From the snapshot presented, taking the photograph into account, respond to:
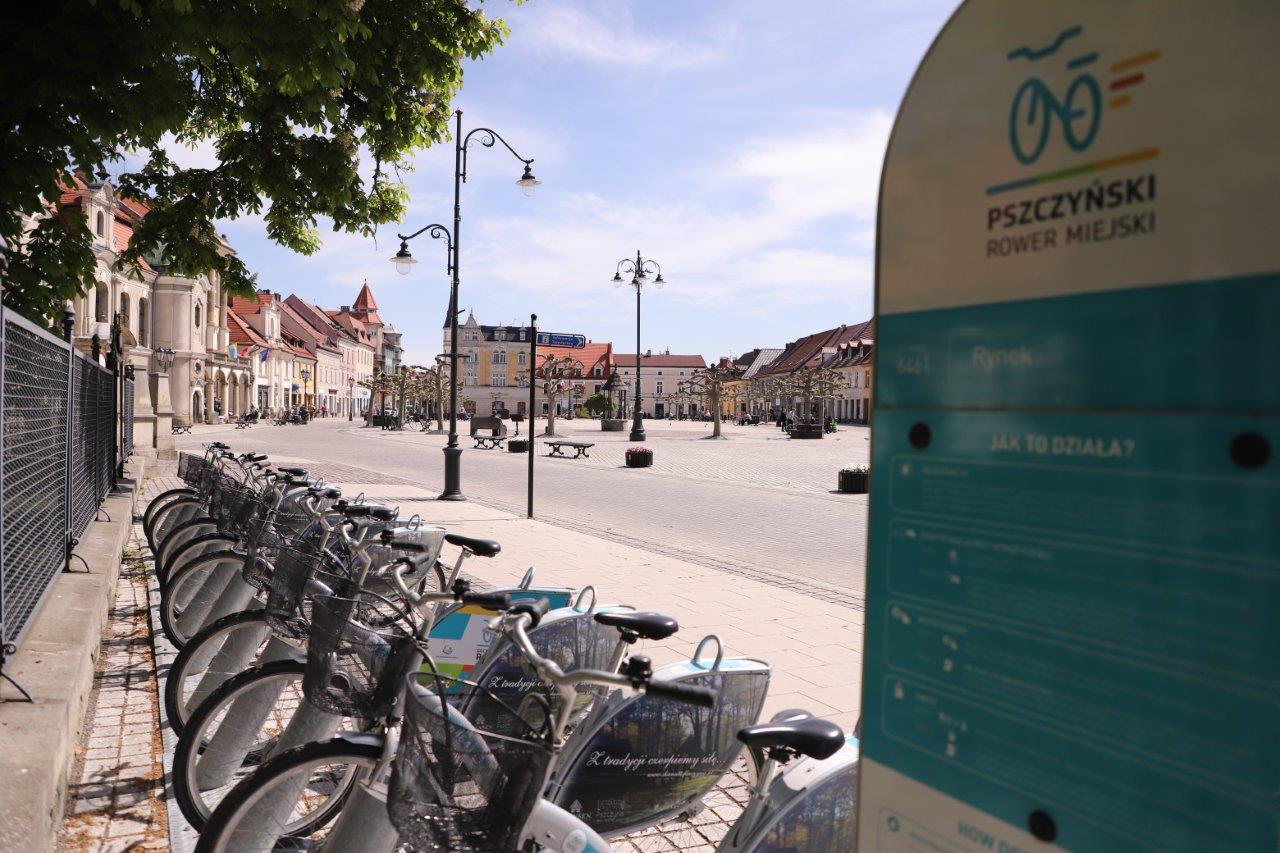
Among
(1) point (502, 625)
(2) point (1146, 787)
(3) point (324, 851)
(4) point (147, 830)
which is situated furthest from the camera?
(4) point (147, 830)

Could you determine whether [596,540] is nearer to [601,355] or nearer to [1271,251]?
[1271,251]

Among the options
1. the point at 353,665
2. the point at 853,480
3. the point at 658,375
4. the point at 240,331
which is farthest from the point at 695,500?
the point at 658,375

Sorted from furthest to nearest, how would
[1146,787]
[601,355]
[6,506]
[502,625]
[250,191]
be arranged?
[601,355]
[250,191]
[6,506]
[502,625]
[1146,787]

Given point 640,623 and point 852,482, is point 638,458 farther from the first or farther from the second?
point 640,623

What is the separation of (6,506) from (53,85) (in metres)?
3.53

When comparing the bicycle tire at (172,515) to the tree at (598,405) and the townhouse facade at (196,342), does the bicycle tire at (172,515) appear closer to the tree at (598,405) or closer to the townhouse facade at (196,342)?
the townhouse facade at (196,342)

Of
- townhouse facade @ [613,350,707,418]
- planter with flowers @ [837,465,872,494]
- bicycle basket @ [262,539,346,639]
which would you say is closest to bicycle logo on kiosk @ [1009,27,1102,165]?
bicycle basket @ [262,539,346,639]

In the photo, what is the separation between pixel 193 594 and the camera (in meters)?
5.71

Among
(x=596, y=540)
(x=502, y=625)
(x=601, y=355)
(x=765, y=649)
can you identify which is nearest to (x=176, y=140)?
(x=596, y=540)

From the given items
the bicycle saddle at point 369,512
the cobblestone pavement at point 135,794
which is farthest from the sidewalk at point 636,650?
the bicycle saddle at point 369,512

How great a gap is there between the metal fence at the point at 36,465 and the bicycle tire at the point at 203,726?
2.59 feet

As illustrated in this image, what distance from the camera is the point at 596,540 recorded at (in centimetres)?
1142

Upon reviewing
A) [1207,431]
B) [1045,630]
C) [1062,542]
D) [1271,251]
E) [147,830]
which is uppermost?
[1271,251]

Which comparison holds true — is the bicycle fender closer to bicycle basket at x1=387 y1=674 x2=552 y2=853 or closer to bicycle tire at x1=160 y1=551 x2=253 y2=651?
bicycle basket at x1=387 y1=674 x2=552 y2=853
